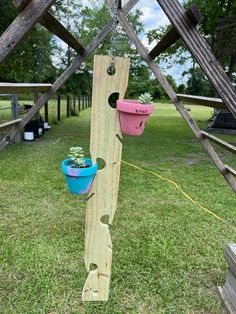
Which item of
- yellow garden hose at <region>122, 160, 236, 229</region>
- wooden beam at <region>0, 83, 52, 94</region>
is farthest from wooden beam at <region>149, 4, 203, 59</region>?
yellow garden hose at <region>122, 160, 236, 229</region>

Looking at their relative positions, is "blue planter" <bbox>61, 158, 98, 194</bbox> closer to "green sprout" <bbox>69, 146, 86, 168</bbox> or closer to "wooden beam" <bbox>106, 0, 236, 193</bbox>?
"green sprout" <bbox>69, 146, 86, 168</bbox>

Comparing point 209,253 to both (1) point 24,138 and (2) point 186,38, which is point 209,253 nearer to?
(2) point 186,38

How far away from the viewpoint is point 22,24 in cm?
94

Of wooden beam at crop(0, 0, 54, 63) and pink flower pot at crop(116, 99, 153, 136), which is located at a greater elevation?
wooden beam at crop(0, 0, 54, 63)

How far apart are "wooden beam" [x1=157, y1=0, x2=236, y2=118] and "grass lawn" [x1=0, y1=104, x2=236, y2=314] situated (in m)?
1.39

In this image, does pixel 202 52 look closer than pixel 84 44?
Yes

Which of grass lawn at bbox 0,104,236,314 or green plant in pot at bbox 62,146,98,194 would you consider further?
grass lawn at bbox 0,104,236,314

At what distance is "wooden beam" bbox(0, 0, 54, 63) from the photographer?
0.93m

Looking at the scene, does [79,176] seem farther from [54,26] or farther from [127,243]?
[127,243]

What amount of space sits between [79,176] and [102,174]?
0.65 feet

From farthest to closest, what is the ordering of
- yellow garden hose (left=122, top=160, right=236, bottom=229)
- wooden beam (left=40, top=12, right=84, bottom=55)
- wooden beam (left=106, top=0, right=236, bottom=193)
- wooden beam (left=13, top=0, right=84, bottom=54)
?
yellow garden hose (left=122, top=160, right=236, bottom=229), wooden beam (left=106, top=0, right=236, bottom=193), wooden beam (left=40, top=12, right=84, bottom=55), wooden beam (left=13, top=0, right=84, bottom=54)

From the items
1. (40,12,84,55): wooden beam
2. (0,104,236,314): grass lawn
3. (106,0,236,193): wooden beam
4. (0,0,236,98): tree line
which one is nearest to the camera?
(40,12,84,55): wooden beam

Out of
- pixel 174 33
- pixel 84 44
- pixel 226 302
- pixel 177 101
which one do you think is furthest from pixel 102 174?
pixel 84 44

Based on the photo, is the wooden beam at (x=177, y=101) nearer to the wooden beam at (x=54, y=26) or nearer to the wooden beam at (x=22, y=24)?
the wooden beam at (x=54, y=26)
